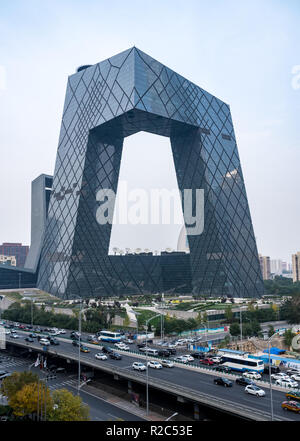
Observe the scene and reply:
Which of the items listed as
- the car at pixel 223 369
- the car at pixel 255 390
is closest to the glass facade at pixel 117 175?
the car at pixel 223 369

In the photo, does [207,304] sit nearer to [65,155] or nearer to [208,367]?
[208,367]

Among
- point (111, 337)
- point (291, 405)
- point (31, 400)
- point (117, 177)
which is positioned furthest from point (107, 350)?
point (117, 177)

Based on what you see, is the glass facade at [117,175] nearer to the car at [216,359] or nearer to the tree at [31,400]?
the car at [216,359]

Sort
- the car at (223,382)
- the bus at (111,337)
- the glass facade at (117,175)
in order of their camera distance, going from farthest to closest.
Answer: the glass facade at (117,175), the bus at (111,337), the car at (223,382)

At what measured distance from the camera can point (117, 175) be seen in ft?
384

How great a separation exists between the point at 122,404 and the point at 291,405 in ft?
54.6

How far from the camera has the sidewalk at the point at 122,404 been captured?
3406 cm

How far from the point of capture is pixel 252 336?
218 feet

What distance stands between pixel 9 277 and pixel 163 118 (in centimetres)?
7191

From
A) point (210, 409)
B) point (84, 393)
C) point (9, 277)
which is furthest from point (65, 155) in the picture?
point (210, 409)

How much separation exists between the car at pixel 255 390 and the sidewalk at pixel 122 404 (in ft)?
25.5

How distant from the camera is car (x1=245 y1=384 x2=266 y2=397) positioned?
32.4 meters

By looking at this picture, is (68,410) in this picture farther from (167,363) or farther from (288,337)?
(288,337)

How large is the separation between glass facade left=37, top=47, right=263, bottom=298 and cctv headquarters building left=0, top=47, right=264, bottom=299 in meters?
0.29
